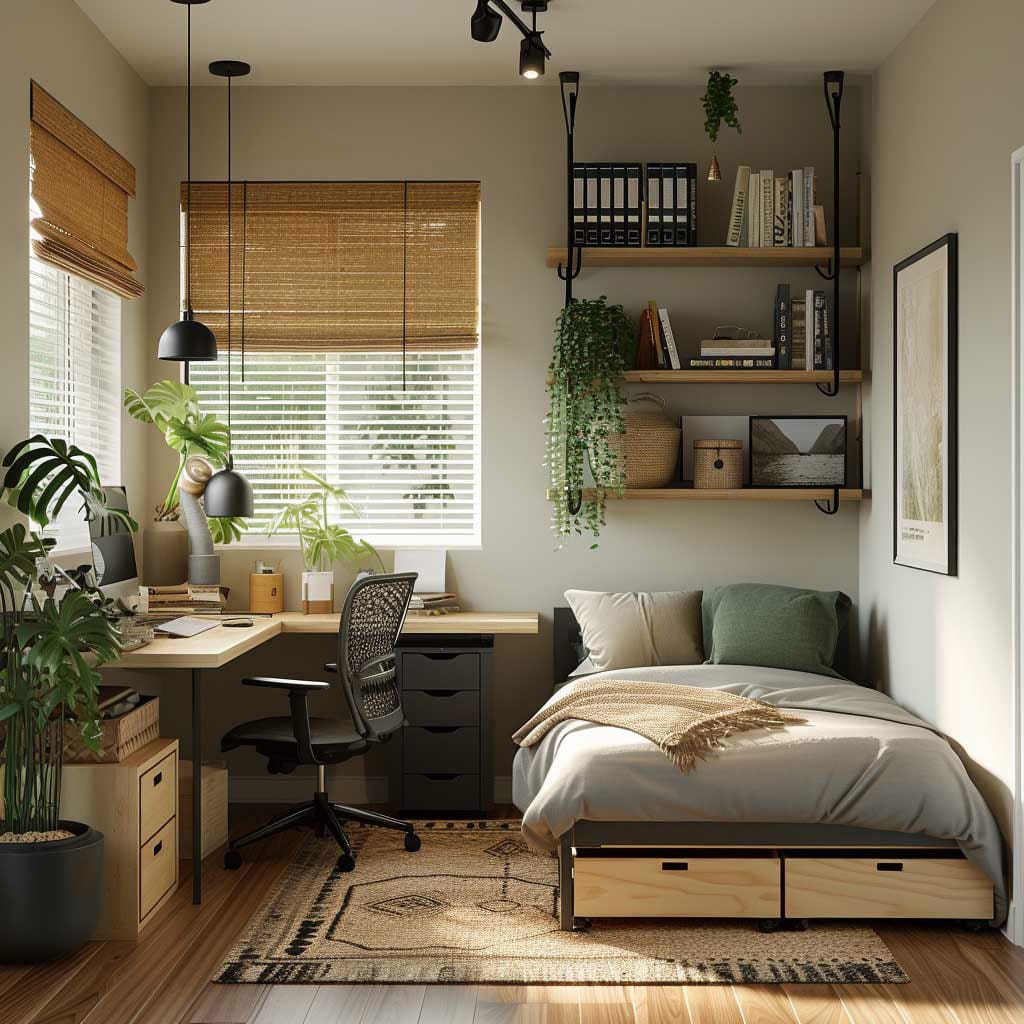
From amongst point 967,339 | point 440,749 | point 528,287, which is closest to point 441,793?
point 440,749

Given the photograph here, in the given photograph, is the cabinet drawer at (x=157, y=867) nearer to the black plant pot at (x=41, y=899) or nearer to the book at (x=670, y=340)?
the black plant pot at (x=41, y=899)

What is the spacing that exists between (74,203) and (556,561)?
2351mm

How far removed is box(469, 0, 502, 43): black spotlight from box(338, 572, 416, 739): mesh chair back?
5.97 ft

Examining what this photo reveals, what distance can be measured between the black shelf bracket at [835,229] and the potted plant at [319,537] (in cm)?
206

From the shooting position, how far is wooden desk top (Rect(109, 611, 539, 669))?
3.42m

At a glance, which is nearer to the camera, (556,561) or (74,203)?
(74,203)

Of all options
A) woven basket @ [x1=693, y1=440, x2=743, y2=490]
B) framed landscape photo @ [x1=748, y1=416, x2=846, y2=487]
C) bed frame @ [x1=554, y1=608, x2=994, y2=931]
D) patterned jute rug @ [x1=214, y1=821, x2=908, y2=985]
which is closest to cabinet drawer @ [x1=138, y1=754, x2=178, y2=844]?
patterned jute rug @ [x1=214, y1=821, x2=908, y2=985]

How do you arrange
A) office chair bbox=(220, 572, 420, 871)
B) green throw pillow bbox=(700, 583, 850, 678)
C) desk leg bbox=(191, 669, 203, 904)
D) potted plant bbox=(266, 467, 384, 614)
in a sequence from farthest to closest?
potted plant bbox=(266, 467, 384, 614)
green throw pillow bbox=(700, 583, 850, 678)
office chair bbox=(220, 572, 420, 871)
desk leg bbox=(191, 669, 203, 904)

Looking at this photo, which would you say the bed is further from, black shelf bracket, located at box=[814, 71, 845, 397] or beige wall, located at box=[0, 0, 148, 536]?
beige wall, located at box=[0, 0, 148, 536]

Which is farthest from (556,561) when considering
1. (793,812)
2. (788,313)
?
(793,812)

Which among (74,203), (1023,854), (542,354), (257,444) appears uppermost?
(74,203)

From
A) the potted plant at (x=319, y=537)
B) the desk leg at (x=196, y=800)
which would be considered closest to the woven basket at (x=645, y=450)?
the potted plant at (x=319, y=537)

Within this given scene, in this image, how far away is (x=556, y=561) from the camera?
191 inches

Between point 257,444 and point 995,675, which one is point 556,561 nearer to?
point 257,444
